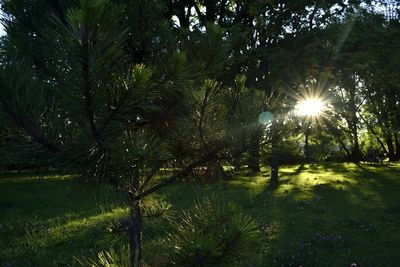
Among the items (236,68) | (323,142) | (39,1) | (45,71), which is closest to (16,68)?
(45,71)

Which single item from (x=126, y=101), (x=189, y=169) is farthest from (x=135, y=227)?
(x=126, y=101)

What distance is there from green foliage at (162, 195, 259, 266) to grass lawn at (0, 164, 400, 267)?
2.74ft

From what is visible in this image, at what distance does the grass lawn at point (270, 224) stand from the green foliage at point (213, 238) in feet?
2.74

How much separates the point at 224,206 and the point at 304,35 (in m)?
19.3

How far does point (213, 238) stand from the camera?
8.14 ft

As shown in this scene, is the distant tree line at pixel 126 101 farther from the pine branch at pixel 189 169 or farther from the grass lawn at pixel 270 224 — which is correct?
the grass lawn at pixel 270 224

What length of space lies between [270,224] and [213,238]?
35.5ft

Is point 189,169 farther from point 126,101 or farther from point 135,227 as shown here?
point 126,101

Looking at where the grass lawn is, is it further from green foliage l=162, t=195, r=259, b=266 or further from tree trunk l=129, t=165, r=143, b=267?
green foliage l=162, t=195, r=259, b=266

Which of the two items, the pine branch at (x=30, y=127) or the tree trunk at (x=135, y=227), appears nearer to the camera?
the pine branch at (x=30, y=127)

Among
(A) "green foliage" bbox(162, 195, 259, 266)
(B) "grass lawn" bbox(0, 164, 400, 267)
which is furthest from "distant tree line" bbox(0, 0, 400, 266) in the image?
(A) "green foliage" bbox(162, 195, 259, 266)

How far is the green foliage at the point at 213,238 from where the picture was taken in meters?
2.28

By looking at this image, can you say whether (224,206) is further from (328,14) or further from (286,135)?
(328,14)

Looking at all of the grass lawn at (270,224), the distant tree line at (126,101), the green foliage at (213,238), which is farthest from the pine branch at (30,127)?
the green foliage at (213,238)
